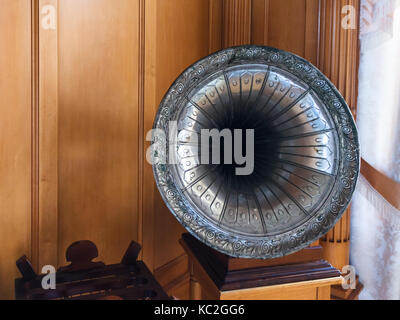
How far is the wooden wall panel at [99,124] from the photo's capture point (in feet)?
3.66

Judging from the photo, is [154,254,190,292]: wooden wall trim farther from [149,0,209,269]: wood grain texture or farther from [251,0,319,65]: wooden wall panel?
[251,0,319,65]: wooden wall panel

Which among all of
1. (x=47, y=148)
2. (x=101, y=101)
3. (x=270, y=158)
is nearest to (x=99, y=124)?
(x=101, y=101)

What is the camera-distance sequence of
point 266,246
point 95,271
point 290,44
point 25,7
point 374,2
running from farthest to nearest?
point 290,44, point 374,2, point 25,7, point 95,271, point 266,246

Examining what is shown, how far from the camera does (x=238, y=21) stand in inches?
61.3

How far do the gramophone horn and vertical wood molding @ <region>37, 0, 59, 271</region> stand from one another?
1.69 ft

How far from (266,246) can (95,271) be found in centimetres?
53

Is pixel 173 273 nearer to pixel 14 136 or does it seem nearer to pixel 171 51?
pixel 14 136

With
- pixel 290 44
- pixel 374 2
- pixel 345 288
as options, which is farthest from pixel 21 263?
pixel 374 2

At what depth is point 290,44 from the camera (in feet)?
5.11

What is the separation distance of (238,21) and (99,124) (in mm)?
941

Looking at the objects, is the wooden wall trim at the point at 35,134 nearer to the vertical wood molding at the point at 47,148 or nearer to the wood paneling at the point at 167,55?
the vertical wood molding at the point at 47,148

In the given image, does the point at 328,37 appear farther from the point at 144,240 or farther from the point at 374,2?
the point at 144,240

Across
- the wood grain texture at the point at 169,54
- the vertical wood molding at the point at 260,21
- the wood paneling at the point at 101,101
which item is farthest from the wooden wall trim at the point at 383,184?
the wood grain texture at the point at 169,54

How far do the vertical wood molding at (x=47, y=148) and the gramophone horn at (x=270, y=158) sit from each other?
0.51m
